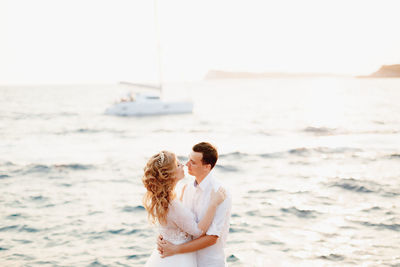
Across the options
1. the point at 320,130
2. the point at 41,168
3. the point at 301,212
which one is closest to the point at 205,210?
the point at 301,212

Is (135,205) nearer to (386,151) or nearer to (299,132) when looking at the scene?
(386,151)

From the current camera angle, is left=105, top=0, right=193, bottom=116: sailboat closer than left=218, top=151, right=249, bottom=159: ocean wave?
No

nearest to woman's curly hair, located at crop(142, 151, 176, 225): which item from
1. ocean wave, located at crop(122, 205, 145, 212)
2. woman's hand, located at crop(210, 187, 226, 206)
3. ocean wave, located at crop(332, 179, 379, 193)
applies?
woman's hand, located at crop(210, 187, 226, 206)

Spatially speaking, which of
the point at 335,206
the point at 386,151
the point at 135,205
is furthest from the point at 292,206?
the point at 386,151

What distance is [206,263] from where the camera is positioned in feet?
11.2

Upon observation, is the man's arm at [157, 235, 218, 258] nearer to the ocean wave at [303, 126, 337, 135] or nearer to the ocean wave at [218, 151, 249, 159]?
the ocean wave at [218, 151, 249, 159]

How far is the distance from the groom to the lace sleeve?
95 millimetres

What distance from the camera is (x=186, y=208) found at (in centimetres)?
323

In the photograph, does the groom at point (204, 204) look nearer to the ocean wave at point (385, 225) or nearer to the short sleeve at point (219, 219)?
the short sleeve at point (219, 219)

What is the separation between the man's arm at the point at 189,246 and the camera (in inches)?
128

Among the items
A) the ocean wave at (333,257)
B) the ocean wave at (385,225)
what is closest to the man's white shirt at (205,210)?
the ocean wave at (333,257)

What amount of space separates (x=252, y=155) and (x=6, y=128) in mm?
28762

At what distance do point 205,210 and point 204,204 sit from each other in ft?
0.17

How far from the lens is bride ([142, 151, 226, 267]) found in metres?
3.11
